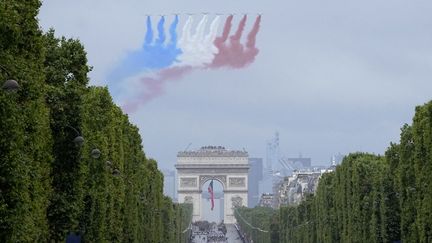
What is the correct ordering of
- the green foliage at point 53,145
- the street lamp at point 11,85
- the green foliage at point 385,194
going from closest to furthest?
the street lamp at point 11,85
the green foliage at point 53,145
the green foliage at point 385,194

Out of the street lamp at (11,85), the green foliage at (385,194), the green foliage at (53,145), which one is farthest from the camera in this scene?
the green foliage at (385,194)

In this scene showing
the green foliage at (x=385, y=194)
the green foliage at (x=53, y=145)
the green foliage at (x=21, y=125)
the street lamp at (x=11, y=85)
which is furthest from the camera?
the green foliage at (x=385, y=194)

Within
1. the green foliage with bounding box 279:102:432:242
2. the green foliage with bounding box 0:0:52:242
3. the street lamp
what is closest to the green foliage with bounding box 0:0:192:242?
the green foliage with bounding box 0:0:52:242

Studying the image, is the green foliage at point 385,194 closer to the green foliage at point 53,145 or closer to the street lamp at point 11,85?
the green foliage at point 53,145

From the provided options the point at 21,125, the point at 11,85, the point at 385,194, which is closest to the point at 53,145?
the point at 21,125

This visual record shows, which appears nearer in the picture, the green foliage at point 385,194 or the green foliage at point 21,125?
the green foliage at point 21,125

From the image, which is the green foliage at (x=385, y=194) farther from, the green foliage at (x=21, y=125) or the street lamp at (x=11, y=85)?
the street lamp at (x=11, y=85)

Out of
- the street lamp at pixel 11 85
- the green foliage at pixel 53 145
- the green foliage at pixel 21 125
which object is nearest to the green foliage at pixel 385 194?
the green foliage at pixel 53 145

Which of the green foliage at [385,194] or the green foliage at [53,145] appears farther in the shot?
the green foliage at [385,194]

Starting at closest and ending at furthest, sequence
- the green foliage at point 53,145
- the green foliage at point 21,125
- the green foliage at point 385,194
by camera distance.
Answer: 1. the green foliage at point 21,125
2. the green foliage at point 53,145
3. the green foliage at point 385,194

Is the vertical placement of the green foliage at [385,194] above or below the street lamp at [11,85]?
above

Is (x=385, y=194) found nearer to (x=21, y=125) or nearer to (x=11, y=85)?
(x=21, y=125)
